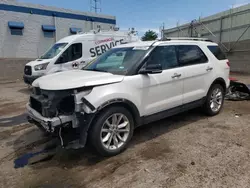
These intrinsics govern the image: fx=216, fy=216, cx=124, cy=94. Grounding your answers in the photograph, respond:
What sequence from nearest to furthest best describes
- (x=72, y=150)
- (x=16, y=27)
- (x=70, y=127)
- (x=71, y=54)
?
(x=70, y=127) → (x=72, y=150) → (x=71, y=54) → (x=16, y=27)

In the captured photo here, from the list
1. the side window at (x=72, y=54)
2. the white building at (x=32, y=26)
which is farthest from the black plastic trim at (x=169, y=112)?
the white building at (x=32, y=26)

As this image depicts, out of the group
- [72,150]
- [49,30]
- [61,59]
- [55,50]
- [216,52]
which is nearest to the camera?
[72,150]

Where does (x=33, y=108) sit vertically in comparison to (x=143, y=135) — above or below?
above

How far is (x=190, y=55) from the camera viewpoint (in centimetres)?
466

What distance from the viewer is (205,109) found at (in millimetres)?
5172

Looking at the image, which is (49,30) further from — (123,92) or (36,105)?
(123,92)

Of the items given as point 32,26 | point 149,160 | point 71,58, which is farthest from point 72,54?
point 32,26

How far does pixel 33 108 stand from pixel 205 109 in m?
3.80

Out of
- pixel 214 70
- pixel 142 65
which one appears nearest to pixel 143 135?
pixel 142 65

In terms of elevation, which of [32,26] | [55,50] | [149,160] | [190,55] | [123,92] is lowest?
[149,160]

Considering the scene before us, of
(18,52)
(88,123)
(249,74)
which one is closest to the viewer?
(88,123)

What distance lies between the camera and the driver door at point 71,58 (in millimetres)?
9104

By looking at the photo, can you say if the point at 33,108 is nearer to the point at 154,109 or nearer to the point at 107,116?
the point at 107,116

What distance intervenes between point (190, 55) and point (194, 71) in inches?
14.5
